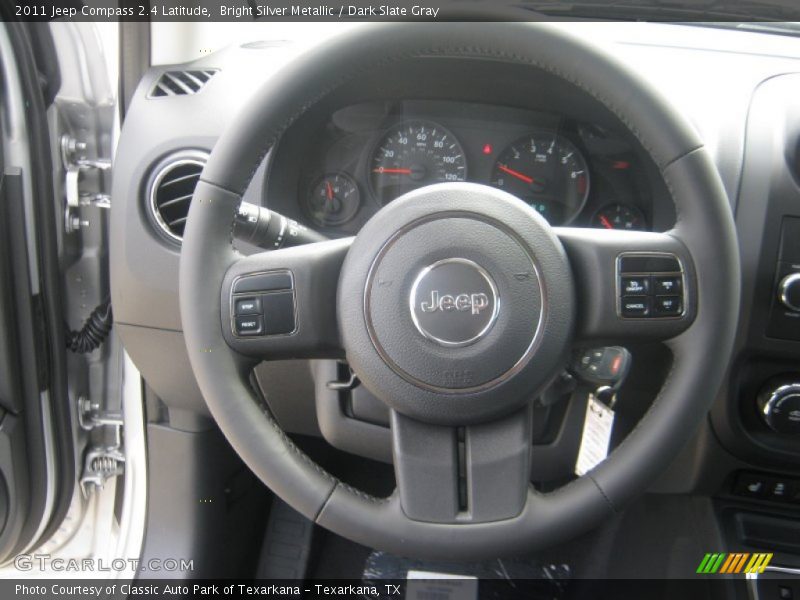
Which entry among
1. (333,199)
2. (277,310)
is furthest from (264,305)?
(333,199)

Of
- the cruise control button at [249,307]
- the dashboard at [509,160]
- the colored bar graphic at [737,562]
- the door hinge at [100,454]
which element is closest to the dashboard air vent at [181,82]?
the dashboard at [509,160]

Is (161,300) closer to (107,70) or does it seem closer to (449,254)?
(107,70)

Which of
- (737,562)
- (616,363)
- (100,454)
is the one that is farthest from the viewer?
(100,454)

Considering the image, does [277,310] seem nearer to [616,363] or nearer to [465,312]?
[465,312]

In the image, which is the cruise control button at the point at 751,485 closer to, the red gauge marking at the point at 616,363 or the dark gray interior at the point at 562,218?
the dark gray interior at the point at 562,218

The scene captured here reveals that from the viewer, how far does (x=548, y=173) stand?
1.15m

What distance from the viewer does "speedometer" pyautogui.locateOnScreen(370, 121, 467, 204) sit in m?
1.17

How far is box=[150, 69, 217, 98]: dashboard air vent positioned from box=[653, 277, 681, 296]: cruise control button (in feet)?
2.59

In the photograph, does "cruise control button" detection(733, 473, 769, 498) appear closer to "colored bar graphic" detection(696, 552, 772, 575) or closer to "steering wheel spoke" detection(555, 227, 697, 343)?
"colored bar graphic" detection(696, 552, 772, 575)

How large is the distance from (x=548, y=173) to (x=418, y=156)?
0.70 ft

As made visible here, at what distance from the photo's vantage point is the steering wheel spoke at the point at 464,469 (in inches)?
31.8

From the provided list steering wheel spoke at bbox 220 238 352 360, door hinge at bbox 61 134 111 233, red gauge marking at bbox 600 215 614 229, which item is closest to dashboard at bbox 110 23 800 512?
red gauge marking at bbox 600 215 614 229

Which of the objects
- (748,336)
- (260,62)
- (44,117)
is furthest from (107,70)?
(748,336)

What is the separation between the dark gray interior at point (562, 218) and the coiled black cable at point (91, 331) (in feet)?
0.42
